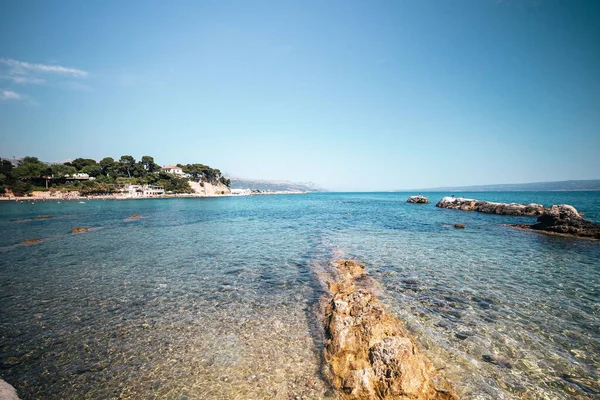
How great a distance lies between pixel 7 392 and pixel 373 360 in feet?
24.3

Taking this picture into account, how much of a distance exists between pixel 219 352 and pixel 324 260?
9.57 meters

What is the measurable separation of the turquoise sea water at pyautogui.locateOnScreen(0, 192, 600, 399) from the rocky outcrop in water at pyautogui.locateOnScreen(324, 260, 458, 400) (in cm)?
51

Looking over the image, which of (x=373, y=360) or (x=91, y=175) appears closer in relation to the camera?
(x=373, y=360)

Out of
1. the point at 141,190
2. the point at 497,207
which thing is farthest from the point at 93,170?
the point at 497,207

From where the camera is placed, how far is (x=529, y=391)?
5.09m

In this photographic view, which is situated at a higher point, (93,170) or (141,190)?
(93,170)

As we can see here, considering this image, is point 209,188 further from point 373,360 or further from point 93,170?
point 373,360

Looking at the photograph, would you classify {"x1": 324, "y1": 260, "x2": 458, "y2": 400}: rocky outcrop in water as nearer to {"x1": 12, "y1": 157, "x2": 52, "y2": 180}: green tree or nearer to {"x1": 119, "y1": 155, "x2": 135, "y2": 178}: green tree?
{"x1": 12, "y1": 157, "x2": 52, "y2": 180}: green tree

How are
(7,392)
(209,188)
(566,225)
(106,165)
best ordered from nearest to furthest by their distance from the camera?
(7,392) < (566,225) < (106,165) < (209,188)

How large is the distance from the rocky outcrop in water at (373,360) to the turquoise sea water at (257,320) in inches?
20.2

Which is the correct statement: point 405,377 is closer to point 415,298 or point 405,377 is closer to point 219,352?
point 219,352

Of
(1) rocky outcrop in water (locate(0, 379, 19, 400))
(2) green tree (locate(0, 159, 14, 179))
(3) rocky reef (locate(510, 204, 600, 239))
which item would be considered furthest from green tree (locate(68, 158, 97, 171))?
(3) rocky reef (locate(510, 204, 600, 239))

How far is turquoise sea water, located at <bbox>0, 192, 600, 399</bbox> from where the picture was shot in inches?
215

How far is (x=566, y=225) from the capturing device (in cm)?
2433
